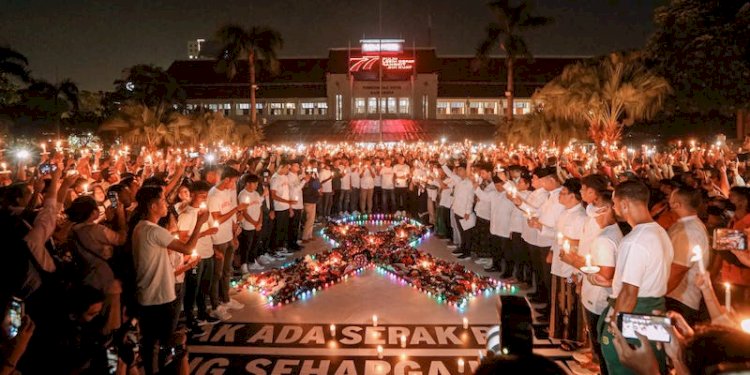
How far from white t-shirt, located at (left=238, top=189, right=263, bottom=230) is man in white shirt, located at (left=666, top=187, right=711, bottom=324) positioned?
276 inches

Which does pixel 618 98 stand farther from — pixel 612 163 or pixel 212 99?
pixel 212 99

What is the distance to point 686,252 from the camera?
5391 millimetres

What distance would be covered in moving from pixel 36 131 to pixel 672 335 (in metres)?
42.4

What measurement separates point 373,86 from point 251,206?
3730cm

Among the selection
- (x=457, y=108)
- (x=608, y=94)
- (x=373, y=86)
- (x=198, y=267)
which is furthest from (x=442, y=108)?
(x=198, y=267)

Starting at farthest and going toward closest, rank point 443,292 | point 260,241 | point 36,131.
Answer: point 36,131 → point 260,241 → point 443,292

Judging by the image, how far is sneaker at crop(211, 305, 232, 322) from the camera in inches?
328

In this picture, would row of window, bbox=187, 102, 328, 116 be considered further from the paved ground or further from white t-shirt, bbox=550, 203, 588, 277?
white t-shirt, bbox=550, 203, 588, 277

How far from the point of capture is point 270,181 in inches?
509

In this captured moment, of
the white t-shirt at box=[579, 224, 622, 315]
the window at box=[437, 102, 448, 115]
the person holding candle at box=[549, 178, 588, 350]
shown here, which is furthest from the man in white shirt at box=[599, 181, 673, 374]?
the window at box=[437, 102, 448, 115]

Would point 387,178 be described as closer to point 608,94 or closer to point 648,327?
point 608,94

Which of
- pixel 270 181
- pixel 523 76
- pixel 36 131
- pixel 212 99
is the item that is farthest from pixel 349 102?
pixel 270 181

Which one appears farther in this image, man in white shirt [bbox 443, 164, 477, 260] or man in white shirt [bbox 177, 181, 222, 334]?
man in white shirt [bbox 443, 164, 477, 260]

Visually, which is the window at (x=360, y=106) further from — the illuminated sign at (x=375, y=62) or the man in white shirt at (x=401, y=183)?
the man in white shirt at (x=401, y=183)
